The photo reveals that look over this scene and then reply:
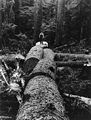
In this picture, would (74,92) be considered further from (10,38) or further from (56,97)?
(10,38)

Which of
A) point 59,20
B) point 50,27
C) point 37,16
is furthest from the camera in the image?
point 50,27

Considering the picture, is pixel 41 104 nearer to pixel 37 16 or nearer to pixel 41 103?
pixel 41 103

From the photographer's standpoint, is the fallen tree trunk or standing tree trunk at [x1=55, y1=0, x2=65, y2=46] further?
standing tree trunk at [x1=55, y1=0, x2=65, y2=46]

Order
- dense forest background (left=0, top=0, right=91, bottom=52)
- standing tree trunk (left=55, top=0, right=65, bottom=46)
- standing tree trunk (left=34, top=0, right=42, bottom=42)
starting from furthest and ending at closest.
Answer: dense forest background (left=0, top=0, right=91, bottom=52), standing tree trunk (left=34, top=0, right=42, bottom=42), standing tree trunk (left=55, top=0, right=65, bottom=46)

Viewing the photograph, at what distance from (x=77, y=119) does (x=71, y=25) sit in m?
9.79

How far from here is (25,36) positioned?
14.8 m

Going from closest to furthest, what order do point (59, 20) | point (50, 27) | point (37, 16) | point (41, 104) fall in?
1. point (41, 104)
2. point (59, 20)
3. point (37, 16)
4. point (50, 27)

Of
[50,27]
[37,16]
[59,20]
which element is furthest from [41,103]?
[50,27]

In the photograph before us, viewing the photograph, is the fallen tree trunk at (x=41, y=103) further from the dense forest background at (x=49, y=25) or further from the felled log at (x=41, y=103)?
the dense forest background at (x=49, y=25)

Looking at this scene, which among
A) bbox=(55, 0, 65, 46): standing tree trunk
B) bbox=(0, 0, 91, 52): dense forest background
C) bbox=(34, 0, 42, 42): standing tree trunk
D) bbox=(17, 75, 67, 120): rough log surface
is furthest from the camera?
bbox=(0, 0, 91, 52): dense forest background

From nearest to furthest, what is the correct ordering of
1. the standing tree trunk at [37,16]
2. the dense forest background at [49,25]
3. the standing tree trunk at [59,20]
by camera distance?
the standing tree trunk at [59,20], the standing tree trunk at [37,16], the dense forest background at [49,25]

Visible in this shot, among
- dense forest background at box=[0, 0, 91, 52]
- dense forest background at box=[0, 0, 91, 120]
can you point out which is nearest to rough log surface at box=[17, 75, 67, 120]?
dense forest background at box=[0, 0, 91, 120]

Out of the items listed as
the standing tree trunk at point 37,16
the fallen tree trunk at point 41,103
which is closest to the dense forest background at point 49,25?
the standing tree trunk at point 37,16

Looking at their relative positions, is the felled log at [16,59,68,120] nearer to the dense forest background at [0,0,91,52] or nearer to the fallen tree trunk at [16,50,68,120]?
the fallen tree trunk at [16,50,68,120]
